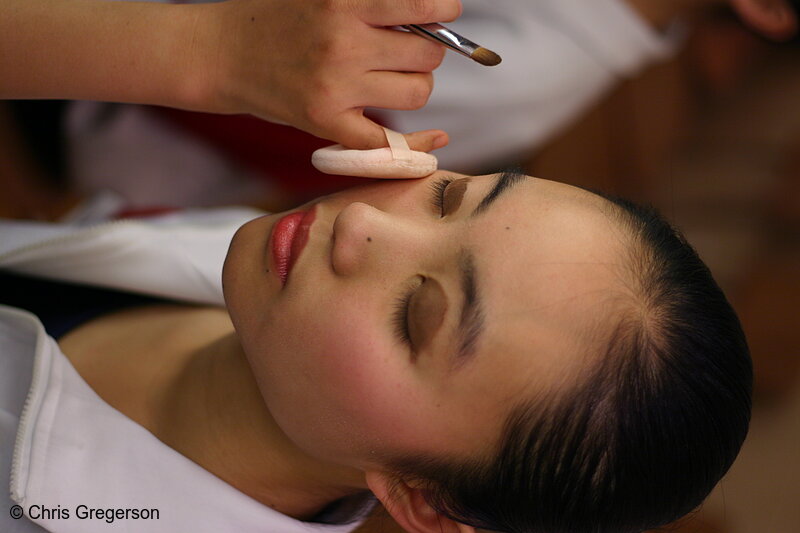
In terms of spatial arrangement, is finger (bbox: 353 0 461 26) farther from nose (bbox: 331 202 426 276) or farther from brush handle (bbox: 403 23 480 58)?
nose (bbox: 331 202 426 276)

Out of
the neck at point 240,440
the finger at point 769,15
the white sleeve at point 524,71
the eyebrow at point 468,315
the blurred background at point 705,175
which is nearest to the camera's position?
the eyebrow at point 468,315

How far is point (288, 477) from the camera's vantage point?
0.70 meters

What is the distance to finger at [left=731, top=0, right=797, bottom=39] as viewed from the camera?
124cm

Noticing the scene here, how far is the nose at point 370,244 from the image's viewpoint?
562 millimetres

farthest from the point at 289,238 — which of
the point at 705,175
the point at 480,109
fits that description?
the point at 705,175

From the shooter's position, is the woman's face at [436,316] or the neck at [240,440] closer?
the woman's face at [436,316]

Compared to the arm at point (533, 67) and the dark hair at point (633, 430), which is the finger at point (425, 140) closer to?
the dark hair at point (633, 430)

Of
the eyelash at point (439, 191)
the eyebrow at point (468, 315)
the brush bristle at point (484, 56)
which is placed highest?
the brush bristle at point (484, 56)

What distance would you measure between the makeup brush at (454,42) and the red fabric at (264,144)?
0.43 m

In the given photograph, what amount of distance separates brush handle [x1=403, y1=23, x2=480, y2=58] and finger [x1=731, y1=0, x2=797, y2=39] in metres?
0.88

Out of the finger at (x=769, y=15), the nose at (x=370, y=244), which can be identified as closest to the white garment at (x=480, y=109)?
the finger at (x=769, y=15)

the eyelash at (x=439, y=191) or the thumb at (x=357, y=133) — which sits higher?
the thumb at (x=357, y=133)

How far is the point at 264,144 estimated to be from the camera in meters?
1.09

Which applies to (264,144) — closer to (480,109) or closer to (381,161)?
(480,109)
